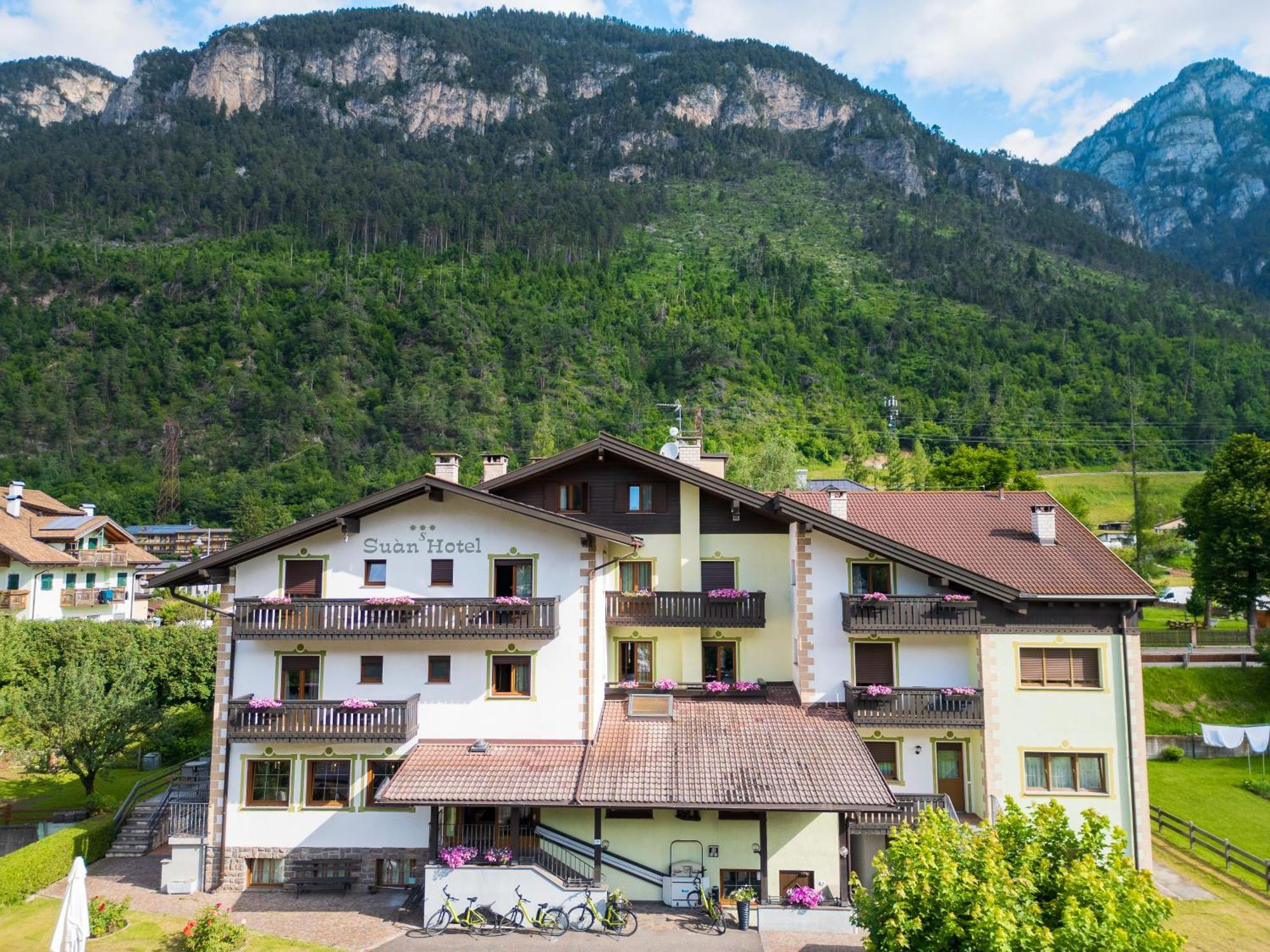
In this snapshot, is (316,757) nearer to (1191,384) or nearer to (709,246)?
(1191,384)

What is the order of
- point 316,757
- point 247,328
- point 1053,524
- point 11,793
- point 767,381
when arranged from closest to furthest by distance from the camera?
point 316,757, point 1053,524, point 11,793, point 767,381, point 247,328

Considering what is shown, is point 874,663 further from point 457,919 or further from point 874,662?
point 457,919

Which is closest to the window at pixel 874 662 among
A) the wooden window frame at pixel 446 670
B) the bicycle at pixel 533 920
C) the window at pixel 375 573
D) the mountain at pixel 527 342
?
the bicycle at pixel 533 920

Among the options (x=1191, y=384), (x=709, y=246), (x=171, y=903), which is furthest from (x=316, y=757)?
A: (x=709, y=246)

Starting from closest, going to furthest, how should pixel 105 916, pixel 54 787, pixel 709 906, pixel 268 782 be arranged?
pixel 105 916
pixel 709 906
pixel 268 782
pixel 54 787

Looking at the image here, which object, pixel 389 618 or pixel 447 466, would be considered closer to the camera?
pixel 389 618

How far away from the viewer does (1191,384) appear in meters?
136

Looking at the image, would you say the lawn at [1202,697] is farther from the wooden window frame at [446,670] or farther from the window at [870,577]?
the wooden window frame at [446,670]

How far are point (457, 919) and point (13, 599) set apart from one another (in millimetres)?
41535

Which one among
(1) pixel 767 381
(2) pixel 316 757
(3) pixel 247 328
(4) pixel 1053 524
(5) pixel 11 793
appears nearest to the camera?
(2) pixel 316 757

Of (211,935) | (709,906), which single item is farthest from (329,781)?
(709,906)

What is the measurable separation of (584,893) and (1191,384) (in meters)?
147

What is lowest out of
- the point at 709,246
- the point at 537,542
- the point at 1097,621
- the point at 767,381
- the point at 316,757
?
the point at 316,757

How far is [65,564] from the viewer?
51781mm
